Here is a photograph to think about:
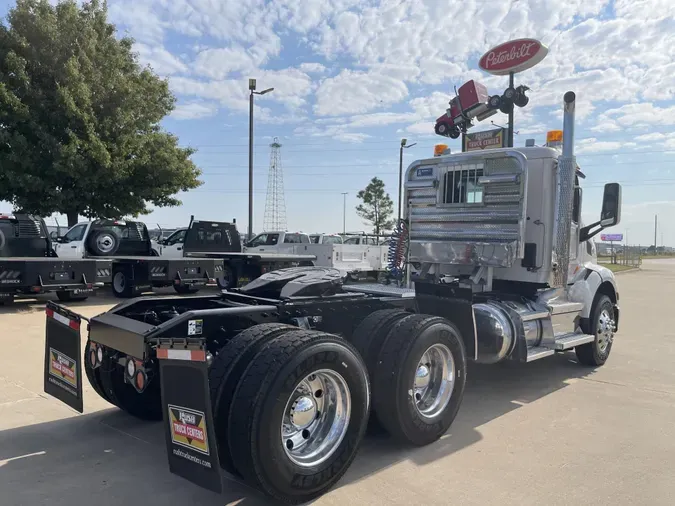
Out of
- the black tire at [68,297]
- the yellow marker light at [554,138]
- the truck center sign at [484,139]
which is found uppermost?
the truck center sign at [484,139]

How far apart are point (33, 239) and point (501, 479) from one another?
43.9 feet

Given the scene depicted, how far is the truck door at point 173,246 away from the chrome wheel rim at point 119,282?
4524 mm

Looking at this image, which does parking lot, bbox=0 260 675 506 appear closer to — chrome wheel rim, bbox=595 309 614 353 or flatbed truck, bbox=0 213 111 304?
chrome wheel rim, bbox=595 309 614 353

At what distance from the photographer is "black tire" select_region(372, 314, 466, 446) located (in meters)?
4.16

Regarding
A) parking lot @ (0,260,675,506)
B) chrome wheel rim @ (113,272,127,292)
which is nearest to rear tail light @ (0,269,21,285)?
chrome wheel rim @ (113,272,127,292)

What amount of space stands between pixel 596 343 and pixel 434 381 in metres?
3.54

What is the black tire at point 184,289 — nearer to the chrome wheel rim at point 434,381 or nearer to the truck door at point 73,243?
the truck door at point 73,243

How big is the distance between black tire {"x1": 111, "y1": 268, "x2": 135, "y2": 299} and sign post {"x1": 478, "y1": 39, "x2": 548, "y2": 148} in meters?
9.90

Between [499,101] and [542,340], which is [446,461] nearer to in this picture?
[542,340]

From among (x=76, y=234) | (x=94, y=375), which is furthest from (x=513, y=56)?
(x=76, y=234)

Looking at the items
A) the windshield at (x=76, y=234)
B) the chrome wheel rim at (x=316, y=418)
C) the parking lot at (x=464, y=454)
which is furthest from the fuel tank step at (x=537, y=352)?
the windshield at (x=76, y=234)

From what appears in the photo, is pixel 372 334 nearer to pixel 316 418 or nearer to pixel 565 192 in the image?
pixel 316 418

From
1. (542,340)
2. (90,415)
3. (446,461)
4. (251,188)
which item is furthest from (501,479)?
(251,188)

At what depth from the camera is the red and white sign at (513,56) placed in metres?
7.91
